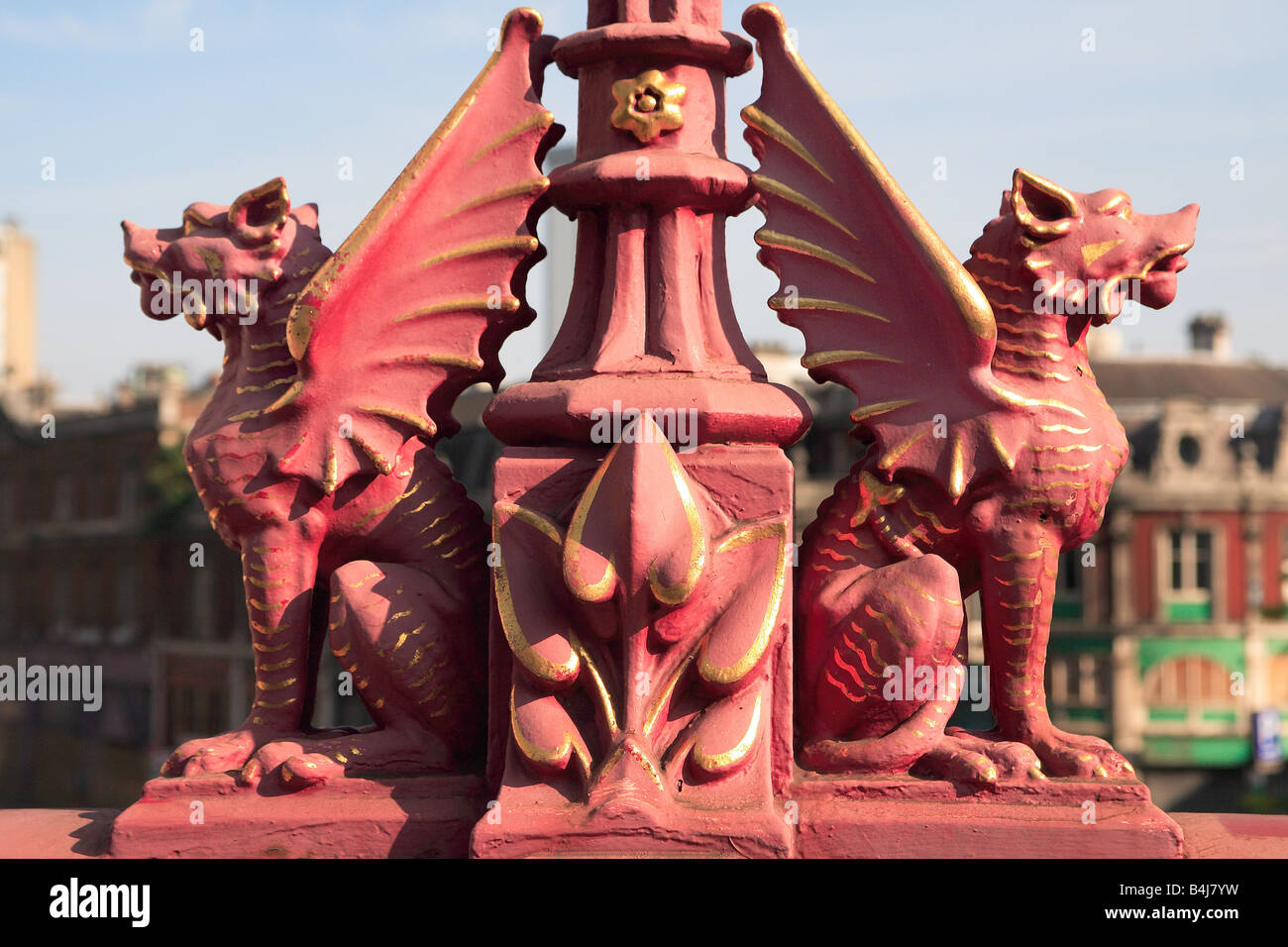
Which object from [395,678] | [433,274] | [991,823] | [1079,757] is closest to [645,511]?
[395,678]

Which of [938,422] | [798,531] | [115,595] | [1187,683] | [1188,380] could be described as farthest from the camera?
[115,595]

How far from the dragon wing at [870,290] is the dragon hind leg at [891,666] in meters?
0.27

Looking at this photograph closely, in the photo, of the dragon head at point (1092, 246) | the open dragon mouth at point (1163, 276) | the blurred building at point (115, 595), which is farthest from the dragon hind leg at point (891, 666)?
the blurred building at point (115, 595)

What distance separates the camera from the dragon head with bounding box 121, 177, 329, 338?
3.65 metres

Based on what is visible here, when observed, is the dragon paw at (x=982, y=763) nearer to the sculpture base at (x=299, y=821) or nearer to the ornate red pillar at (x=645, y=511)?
the ornate red pillar at (x=645, y=511)

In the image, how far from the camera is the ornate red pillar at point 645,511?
10.3ft

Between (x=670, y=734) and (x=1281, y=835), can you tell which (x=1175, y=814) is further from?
(x=670, y=734)

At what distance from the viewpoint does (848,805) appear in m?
3.29

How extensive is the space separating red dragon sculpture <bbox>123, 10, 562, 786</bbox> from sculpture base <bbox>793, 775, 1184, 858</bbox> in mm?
1011

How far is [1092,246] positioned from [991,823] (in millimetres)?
1478

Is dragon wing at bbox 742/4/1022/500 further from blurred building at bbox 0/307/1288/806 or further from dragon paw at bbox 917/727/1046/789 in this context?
blurred building at bbox 0/307/1288/806

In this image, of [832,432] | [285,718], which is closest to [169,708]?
[832,432]

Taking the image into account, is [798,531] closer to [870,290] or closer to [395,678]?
[870,290]

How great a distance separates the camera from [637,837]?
301 cm
